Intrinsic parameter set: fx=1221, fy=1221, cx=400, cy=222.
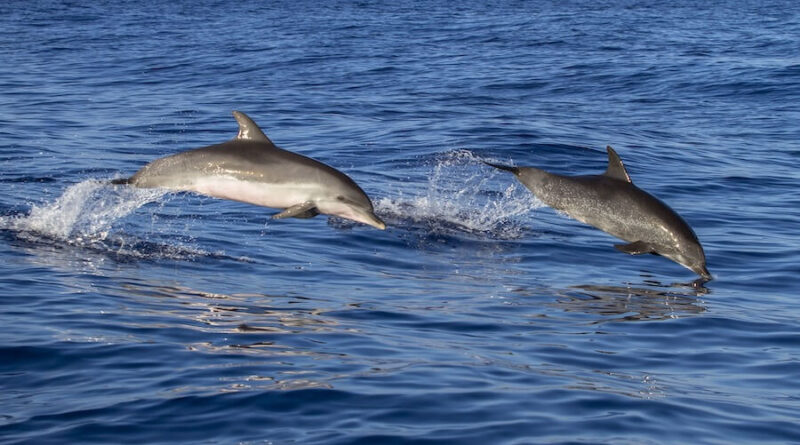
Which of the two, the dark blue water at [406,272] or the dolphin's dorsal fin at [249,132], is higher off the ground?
the dolphin's dorsal fin at [249,132]

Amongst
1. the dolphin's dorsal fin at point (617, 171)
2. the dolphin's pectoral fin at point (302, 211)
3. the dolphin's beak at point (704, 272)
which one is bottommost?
the dolphin's beak at point (704, 272)

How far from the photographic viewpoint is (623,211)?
10.8 metres

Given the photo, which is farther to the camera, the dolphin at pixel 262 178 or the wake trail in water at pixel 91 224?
Answer: the wake trail in water at pixel 91 224

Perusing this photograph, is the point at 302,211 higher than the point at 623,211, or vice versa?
the point at 302,211

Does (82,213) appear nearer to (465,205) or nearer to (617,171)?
(465,205)

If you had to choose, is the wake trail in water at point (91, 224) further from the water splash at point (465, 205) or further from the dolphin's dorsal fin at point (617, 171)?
the dolphin's dorsal fin at point (617, 171)

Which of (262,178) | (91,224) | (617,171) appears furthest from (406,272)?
(91,224)

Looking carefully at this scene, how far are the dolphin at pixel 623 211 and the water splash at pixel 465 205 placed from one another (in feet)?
7.53

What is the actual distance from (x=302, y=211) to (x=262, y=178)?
0.48m

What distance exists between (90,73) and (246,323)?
21.8 metres

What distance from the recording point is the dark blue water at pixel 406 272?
6848 millimetres

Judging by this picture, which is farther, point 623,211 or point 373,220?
point 623,211

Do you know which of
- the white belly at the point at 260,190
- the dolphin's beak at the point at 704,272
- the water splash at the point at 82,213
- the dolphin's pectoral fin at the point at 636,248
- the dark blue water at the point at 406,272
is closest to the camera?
the dark blue water at the point at 406,272

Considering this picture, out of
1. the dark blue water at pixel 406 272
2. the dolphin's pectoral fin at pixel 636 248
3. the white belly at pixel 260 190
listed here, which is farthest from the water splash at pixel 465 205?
the white belly at pixel 260 190
